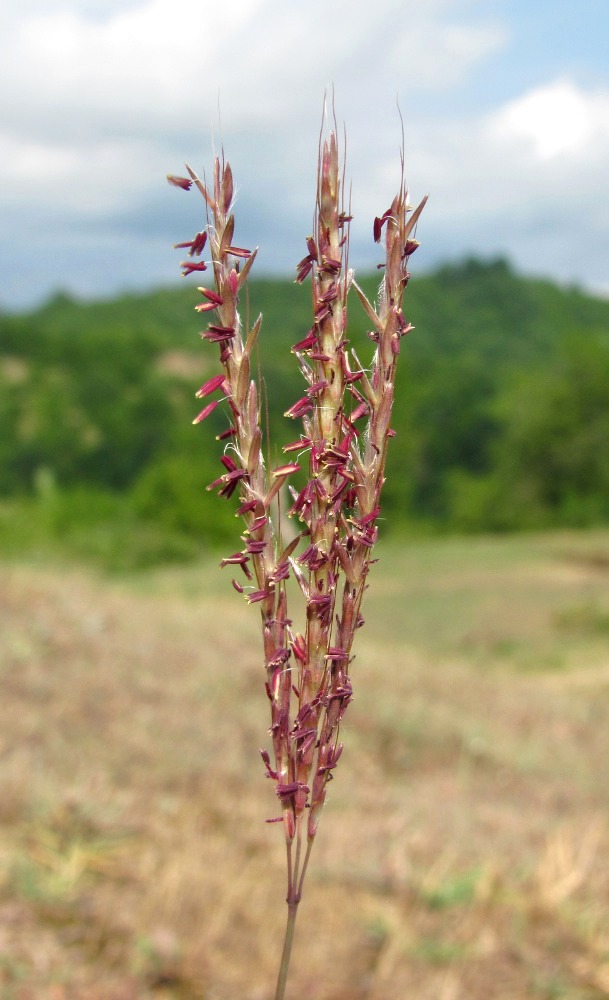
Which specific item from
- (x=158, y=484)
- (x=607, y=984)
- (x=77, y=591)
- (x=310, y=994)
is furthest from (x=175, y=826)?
(x=158, y=484)

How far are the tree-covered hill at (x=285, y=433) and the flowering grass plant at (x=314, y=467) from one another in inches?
1781

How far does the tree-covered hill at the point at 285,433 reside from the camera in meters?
63.5

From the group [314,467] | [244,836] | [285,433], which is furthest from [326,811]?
[285,433]

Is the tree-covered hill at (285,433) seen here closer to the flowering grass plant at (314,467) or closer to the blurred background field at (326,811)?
the blurred background field at (326,811)

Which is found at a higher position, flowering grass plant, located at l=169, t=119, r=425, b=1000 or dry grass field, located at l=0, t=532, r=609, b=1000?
flowering grass plant, located at l=169, t=119, r=425, b=1000

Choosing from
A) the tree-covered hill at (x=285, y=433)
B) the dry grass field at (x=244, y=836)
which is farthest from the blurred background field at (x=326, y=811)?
the tree-covered hill at (x=285, y=433)

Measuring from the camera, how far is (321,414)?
1071mm

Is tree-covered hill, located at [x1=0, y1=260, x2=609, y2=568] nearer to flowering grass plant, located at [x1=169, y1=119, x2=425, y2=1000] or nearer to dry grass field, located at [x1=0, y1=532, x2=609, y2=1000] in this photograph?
dry grass field, located at [x1=0, y1=532, x2=609, y2=1000]

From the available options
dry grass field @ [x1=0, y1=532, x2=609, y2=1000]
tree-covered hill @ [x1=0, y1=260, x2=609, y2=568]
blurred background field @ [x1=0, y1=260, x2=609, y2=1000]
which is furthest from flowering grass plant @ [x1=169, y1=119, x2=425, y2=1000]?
tree-covered hill @ [x1=0, y1=260, x2=609, y2=568]

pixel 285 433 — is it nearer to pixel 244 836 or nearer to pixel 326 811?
pixel 326 811

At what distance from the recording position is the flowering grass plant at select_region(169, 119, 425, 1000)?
1057 millimetres

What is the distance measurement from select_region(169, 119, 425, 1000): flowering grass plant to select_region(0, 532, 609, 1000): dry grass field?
137 inches

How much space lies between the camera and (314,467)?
3.55 feet

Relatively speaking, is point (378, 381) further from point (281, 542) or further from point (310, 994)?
point (310, 994)
